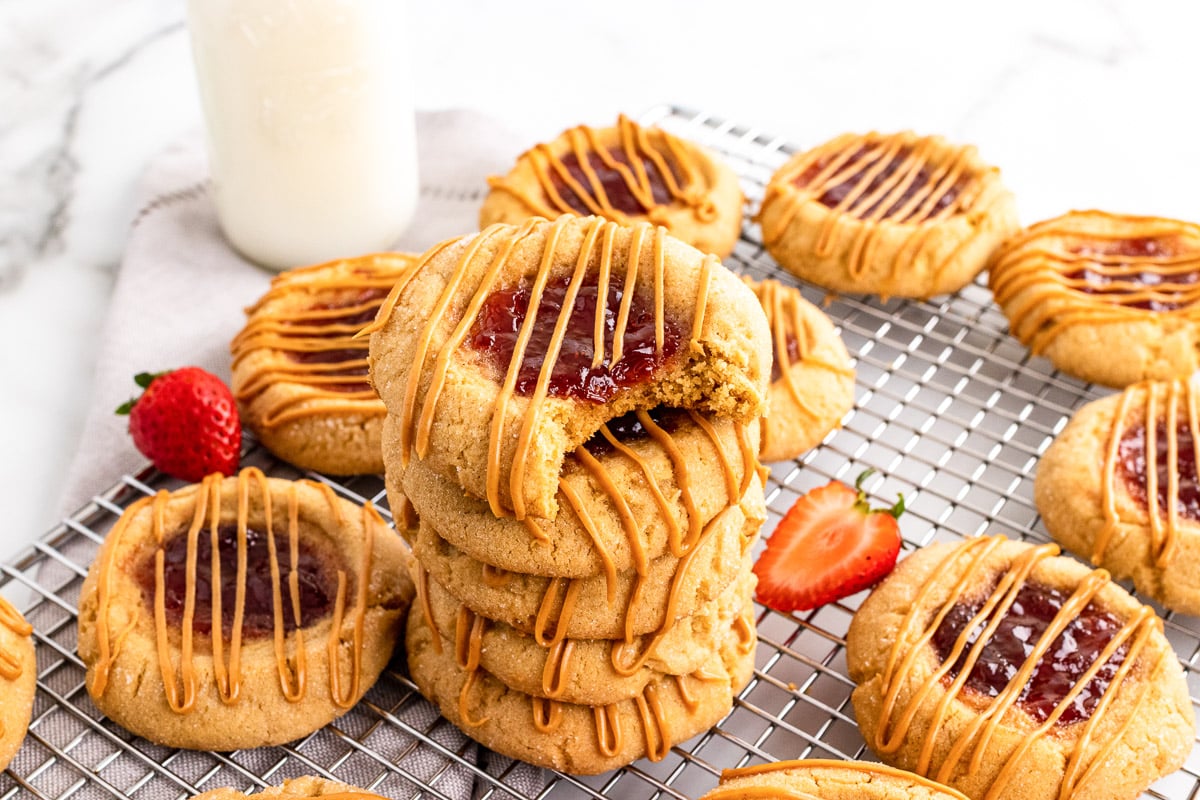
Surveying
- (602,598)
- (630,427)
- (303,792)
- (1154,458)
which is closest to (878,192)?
(1154,458)

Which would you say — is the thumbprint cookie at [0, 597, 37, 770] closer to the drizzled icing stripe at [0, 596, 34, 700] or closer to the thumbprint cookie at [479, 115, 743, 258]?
the drizzled icing stripe at [0, 596, 34, 700]

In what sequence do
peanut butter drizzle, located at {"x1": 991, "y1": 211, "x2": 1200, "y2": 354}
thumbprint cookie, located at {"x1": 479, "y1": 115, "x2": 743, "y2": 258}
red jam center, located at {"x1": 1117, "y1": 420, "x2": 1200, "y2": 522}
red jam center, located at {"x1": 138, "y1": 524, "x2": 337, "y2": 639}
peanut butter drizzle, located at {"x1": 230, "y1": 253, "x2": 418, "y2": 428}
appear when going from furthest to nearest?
thumbprint cookie, located at {"x1": 479, "y1": 115, "x2": 743, "y2": 258}, peanut butter drizzle, located at {"x1": 991, "y1": 211, "x2": 1200, "y2": 354}, peanut butter drizzle, located at {"x1": 230, "y1": 253, "x2": 418, "y2": 428}, red jam center, located at {"x1": 1117, "y1": 420, "x2": 1200, "y2": 522}, red jam center, located at {"x1": 138, "y1": 524, "x2": 337, "y2": 639}

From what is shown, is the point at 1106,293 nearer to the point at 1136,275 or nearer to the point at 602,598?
the point at 1136,275

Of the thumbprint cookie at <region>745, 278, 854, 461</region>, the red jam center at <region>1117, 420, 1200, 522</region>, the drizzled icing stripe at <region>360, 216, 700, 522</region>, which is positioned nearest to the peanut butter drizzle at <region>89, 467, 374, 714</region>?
the drizzled icing stripe at <region>360, 216, 700, 522</region>

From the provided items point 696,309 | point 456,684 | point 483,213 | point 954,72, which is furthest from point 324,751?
point 954,72

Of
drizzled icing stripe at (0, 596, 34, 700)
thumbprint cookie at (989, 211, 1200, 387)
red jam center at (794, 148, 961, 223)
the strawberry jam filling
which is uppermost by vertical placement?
red jam center at (794, 148, 961, 223)

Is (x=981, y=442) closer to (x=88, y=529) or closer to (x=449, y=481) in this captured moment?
(x=449, y=481)

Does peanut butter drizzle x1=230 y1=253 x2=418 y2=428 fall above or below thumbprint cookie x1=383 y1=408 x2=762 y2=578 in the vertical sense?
below
